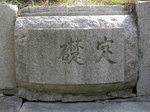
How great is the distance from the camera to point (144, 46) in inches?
122

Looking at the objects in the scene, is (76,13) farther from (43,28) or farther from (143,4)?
(143,4)

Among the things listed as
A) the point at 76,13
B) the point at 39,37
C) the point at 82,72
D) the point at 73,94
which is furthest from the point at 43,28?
the point at 73,94

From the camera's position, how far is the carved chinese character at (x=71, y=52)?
9.50 feet

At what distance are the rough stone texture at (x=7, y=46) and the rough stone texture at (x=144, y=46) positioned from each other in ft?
4.80

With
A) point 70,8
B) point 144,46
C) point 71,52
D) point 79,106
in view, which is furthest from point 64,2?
point 79,106

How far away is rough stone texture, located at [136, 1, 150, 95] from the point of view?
10.1 ft

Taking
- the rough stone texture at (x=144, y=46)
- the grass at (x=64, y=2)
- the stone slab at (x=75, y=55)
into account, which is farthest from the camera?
the grass at (x=64, y=2)

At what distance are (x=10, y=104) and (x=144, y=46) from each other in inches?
65.9

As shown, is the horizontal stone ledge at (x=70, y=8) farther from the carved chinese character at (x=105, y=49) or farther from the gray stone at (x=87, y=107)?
the gray stone at (x=87, y=107)

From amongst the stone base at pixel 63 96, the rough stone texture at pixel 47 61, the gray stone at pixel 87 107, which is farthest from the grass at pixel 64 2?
the gray stone at pixel 87 107

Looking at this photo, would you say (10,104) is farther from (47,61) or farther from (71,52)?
(71,52)

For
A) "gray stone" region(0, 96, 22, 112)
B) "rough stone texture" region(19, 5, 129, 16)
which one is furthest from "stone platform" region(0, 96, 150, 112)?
"rough stone texture" region(19, 5, 129, 16)

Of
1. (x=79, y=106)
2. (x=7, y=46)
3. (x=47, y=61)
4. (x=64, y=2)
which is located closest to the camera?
(x=47, y=61)

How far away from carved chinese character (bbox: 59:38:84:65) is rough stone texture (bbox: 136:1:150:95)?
0.74 m
